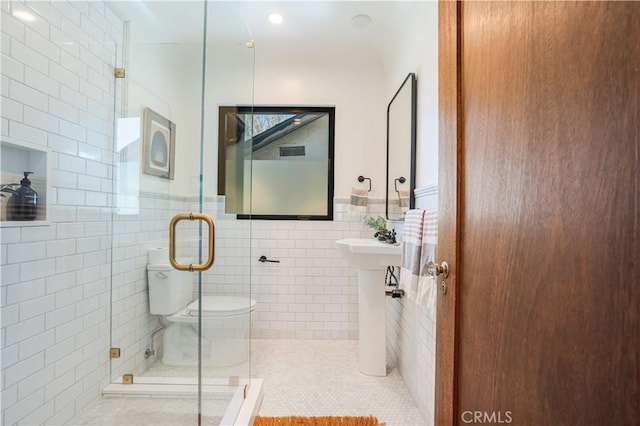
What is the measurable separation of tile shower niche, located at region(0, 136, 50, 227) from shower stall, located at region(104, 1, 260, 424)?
18.8 inches

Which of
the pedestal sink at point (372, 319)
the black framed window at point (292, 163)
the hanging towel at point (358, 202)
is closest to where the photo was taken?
the pedestal sink at point (372, 319)

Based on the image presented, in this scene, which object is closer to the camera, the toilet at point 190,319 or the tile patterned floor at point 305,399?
the tile patterned floor at point 305,399

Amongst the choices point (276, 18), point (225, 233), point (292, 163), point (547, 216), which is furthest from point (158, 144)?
point (547, 216)

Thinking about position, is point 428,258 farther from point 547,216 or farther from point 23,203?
point 23,203

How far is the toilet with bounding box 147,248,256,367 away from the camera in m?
1.82

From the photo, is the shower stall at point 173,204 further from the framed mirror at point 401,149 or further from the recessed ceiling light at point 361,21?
the framed mirror at point 401,149

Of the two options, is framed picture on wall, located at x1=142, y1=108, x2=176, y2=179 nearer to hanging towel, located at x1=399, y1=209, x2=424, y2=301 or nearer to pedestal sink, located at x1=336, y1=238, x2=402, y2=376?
pedestal sink, located at x1=336, y1=238, x2=402, y2=376

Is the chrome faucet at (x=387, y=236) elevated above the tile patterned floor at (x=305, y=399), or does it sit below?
above

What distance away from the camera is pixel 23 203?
1.29 meters

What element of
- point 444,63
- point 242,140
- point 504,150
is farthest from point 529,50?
point 242,140

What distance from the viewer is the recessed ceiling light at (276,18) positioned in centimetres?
221
